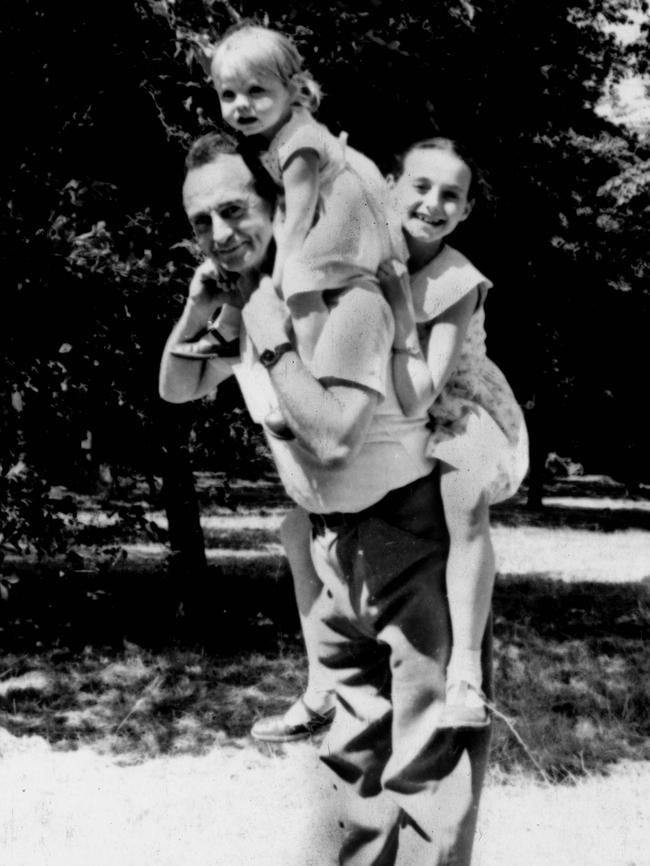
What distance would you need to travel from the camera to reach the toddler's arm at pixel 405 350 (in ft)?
6.01

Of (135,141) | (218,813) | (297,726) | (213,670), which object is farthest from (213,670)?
(297,726)

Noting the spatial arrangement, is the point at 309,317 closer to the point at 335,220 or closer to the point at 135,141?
the point at 335,220

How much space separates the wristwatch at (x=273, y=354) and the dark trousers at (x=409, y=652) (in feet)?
1.23

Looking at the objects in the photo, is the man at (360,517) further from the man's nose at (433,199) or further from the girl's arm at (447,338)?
the man's nose at (433,199)

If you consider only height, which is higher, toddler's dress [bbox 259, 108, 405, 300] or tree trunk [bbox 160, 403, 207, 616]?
toddler's dress [bbox 259, 108, 405, 300]

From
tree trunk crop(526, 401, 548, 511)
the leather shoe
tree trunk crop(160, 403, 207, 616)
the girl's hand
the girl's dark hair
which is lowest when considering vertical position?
tree trunk crop(526, 401, 548, 511)

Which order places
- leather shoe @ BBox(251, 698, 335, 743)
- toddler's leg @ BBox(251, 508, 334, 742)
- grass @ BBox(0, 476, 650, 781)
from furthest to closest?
1. grass @ BBox(0, 476, 650, 781)
2. leather shoe @ BBox(251, 698, 335, 743)
3. toddler's leg @ BBox(251, 508, 334, 742)

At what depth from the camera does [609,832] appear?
199 inches

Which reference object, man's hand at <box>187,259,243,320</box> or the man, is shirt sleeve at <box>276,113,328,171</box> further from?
man's hand at <box>187,259,243,320</box>

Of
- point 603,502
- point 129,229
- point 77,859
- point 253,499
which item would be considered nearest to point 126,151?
point 129,229

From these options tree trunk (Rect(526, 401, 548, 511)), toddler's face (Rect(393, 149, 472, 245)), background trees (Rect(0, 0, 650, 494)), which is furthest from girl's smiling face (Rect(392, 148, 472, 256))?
tree trunk (Rect(526, 401, 548, 511))

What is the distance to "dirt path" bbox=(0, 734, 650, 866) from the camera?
477 centimetres

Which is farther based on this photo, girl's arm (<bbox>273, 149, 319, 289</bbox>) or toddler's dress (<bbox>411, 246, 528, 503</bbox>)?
toddler's dress (<bbox>411, 246, 528, 503</bbox>)

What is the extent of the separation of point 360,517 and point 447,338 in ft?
1.18
